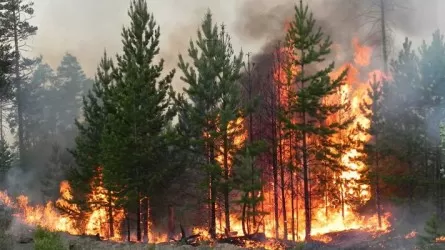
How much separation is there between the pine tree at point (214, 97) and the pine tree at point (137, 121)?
1.63 meters

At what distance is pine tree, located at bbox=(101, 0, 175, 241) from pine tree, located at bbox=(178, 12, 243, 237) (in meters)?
1.63

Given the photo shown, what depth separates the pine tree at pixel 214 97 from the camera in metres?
26.7

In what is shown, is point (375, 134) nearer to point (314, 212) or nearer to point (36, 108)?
point (314, 212)

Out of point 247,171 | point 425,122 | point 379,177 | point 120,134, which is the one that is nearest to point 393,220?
point 379,177

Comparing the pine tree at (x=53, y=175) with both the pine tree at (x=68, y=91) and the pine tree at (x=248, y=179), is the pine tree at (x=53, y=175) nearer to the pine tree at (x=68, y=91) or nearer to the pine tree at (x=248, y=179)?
the pine tree at (x=248, y=179)

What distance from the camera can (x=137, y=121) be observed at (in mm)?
26875

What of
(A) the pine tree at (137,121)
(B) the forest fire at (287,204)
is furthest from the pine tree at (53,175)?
(A) the pine tree at (137,121)

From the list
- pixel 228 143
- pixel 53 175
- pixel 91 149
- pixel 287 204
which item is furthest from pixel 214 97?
pixel 53 175

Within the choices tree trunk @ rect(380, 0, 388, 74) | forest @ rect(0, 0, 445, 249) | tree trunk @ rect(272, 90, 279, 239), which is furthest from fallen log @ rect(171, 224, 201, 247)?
tree trunk @ rect(380, 0, 388, 74)

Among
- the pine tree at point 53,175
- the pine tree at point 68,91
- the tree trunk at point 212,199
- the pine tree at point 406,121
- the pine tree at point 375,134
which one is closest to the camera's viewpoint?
the tree trunk at point 212,199

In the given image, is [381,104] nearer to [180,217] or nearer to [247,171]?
[247,171]

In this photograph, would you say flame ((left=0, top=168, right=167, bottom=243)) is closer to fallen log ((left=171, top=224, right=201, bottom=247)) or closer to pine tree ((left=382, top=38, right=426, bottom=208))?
fallen log ((left=171, top=224, right=201, bottom=247))

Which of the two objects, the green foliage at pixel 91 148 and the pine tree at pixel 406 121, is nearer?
the pine tree at pixel 406 121

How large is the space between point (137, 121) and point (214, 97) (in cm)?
462
